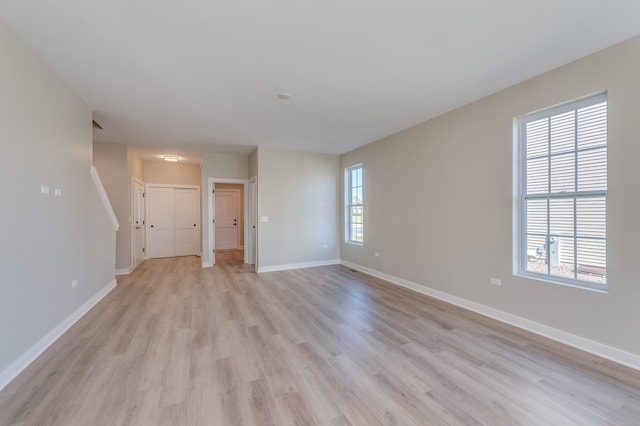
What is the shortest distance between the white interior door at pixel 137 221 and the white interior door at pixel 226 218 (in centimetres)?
253

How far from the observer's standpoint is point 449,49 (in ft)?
7.41

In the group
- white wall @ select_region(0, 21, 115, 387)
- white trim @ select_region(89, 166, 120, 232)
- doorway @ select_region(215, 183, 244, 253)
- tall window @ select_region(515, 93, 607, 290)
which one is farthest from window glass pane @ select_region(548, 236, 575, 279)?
doorway @ select_region(215, 183, 244, 253)

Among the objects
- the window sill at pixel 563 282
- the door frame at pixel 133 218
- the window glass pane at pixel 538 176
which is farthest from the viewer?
the door frame at pixel 133 218

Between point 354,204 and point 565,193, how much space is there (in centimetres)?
383

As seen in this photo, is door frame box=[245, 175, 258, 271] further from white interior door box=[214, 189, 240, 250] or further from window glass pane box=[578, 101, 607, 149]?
window glass pane box=[578, 101, 607, 149]

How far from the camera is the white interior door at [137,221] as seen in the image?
5.91 m

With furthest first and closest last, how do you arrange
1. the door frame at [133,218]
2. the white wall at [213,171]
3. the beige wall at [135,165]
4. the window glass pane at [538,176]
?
the white wall at [213,171]
the door frame at [133,218]
the beige wall at [135,165]
the window glass pane at [538,176]

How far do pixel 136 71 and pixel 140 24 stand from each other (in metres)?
0.82

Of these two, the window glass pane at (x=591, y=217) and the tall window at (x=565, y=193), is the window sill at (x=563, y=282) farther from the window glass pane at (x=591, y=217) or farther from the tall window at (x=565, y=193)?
the window glass pane at (x=591, y=217)

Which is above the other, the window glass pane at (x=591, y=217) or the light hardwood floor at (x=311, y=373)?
the window glass pane at (x=591, y=217)

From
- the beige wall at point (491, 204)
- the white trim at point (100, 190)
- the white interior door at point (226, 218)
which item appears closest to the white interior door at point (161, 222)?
the white interior door at point (226, 218)

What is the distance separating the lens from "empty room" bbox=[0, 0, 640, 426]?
178 centimetres

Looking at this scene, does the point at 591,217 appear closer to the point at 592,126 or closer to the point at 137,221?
the point at 592,126

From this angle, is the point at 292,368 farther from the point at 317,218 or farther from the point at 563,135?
the point at 317,218
